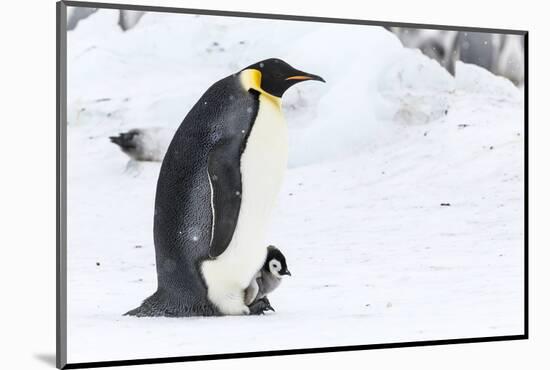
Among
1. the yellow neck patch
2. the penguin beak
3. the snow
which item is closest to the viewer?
the snow

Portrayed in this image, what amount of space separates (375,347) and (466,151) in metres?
0.92

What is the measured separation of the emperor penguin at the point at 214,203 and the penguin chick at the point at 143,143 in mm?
39

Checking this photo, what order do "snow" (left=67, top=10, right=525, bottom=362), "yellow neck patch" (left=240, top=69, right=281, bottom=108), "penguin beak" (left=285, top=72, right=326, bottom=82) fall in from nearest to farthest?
"snow" (left=67, top=10, right=525, bottom=362) → "yellow neck patch" (left=240, top=69, right=281, bottom=108) → "penguin beak" (left=285, top=72, right=326, bottom=82)

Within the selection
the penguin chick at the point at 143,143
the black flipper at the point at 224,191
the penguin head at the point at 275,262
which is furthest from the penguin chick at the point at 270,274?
the penguin chick at the point at 143,143

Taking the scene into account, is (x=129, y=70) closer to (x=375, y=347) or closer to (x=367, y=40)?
(x=367, y=40)

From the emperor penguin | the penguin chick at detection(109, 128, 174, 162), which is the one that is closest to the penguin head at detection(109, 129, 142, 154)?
the penguin chick at detection(109, 128, 174, 162)

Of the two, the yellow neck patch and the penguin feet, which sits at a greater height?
the yellow neck patch

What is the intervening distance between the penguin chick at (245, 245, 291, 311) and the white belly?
3 centimetres

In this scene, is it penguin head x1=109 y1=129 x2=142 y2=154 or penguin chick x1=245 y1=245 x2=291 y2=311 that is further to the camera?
penguin chick x1=245 y1=245 x2=291 y2=311

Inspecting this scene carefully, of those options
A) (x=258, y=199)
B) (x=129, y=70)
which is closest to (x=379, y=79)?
(x=258, y=199)

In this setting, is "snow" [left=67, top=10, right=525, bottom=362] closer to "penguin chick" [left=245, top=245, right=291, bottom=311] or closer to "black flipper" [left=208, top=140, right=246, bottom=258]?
"penguin chick" [left=245, top=245, right=291, bottom=311]

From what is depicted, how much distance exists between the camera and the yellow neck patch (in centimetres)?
398

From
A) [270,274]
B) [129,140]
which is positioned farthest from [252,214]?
[129,140]

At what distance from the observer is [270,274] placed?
404cm
